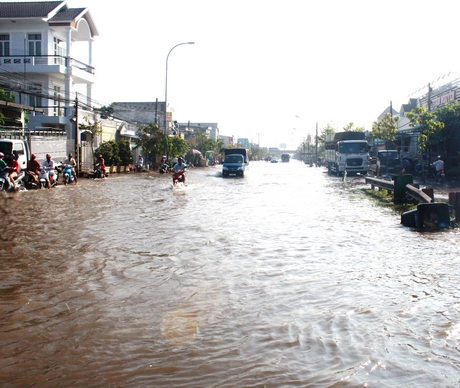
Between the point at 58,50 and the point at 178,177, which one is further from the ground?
the point at 58,50

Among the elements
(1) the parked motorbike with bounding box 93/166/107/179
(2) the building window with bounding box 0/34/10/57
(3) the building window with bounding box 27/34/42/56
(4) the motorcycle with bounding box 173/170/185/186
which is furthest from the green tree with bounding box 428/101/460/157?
(2) the building window with bounding box 0/34/10/57

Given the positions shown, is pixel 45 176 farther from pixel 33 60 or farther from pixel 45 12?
pixel 45 12

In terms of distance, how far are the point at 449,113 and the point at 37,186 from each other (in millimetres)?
23020

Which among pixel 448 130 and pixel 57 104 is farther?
pixel 57 104

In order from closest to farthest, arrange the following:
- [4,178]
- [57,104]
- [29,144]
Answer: [4,178] → [29,144] → [57,104]

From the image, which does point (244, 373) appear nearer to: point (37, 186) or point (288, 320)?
point (288, 320)

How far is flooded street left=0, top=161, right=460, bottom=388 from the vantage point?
4328 mm

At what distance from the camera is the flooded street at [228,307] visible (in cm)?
433

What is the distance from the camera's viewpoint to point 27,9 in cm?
4012

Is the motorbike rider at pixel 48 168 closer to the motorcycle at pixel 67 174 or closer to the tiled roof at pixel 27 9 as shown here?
the motorcycle at pixel 67 174

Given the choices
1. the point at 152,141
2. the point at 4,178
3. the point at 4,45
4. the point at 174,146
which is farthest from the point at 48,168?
the point at 174,146

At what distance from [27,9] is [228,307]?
132 ft

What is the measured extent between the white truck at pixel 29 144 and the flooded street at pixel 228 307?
11010 millimetres

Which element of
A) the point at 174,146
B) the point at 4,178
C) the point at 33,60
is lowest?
the point at 4,178
